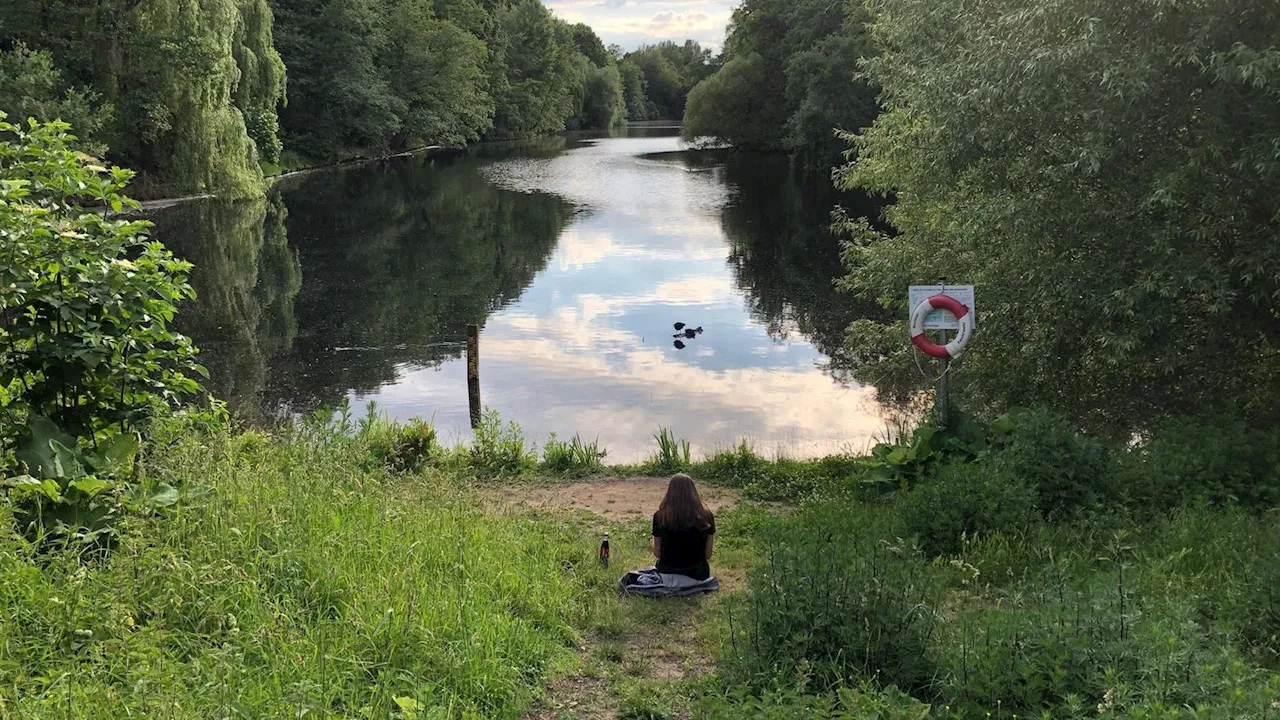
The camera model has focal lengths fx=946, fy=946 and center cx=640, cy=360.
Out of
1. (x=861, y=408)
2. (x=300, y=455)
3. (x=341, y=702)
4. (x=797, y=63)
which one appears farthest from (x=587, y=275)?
(x=797, y=63)

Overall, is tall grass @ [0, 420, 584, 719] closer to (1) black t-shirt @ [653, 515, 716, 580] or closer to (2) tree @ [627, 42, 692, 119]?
(1) black t-shirt @ [653, 515, 716, 580]

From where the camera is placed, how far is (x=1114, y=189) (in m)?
7.45

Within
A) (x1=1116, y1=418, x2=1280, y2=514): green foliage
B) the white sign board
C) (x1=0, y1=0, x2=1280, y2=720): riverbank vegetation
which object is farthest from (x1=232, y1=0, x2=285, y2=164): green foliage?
(x1=1116, y1=418, x2=1280, y2=514): green foliage

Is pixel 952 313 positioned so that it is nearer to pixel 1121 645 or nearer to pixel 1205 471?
pixel 1205 471

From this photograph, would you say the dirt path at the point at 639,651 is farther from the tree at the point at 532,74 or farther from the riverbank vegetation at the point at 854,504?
the tree at the point at 532,74

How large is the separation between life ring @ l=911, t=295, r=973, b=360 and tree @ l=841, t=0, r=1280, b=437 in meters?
1.11

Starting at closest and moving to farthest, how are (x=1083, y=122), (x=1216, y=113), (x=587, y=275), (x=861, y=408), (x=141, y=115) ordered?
1. (x=1216, y=113)
2. (x=1083, y=122)
3. (x=861, y=408)
4. (x=587, y=275)
5. (x=141, y=115)

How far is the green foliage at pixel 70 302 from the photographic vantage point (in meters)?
4.33

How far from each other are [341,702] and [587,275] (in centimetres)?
1953

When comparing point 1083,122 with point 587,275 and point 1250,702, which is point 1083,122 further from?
point 587,275

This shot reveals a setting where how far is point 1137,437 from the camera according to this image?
8.91 m

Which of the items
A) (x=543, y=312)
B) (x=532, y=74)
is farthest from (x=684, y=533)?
(x=532, y=74)

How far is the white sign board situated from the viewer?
7.21 m

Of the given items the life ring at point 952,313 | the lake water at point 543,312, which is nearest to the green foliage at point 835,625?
the life ring at point 952,313
